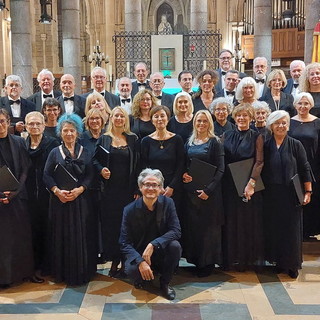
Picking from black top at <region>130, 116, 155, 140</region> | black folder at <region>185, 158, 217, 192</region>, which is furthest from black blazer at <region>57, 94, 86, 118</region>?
black folder at <region>185, 158, 217, 192</region>

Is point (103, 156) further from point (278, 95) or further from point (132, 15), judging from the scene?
point (132, 15)

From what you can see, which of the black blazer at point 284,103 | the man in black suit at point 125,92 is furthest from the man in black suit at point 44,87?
the black blazer at point 284,103

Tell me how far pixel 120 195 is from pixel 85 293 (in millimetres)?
970

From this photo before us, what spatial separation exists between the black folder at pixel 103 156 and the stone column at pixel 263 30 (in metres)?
9.00

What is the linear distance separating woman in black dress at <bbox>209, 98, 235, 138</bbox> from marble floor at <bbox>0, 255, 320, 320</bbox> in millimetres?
1454

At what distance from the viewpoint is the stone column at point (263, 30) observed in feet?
43.2

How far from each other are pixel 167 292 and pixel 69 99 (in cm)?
283

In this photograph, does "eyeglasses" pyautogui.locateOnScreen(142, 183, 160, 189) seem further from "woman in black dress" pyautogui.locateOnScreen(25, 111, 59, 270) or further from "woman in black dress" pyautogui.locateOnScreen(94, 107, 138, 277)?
"woman in black dress" pyautogui.locateOnScreen(25, 111, 59, 270)

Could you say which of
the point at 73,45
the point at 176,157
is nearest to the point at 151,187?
the point at 176,157

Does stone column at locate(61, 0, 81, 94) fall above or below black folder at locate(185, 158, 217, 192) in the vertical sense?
above

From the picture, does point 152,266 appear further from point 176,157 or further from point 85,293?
point 176,157

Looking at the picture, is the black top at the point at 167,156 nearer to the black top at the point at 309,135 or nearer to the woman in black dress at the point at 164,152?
the woman in black dress at the point at 164,152

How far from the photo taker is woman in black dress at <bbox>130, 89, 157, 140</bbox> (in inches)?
213

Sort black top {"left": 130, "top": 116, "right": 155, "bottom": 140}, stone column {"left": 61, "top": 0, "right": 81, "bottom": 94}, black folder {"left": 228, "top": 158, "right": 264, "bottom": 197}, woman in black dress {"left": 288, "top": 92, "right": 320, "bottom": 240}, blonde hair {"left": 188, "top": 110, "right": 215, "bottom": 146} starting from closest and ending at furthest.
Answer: blonde hair {"left": 188, "top": 110, "right": 215, "bottom": 146} → black folder {"left": 228, "top": 158, "right": 264, "bottom": 197} → woman in black dress {"left": 288, "top": 92, "right": 320, "bottom": 240} → black top {"left": 130, "top": 116, "right": 155, "bottom": 140} → stone column {"left": 61, "top": 0, "right": 81, "bottom": 94}
